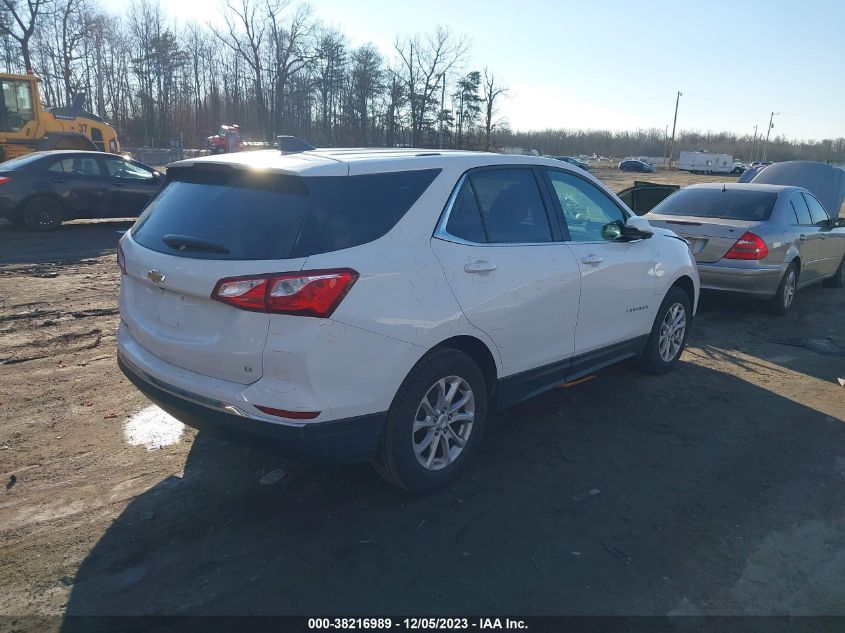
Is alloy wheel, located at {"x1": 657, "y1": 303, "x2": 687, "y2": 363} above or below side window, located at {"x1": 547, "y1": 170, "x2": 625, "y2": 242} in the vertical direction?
below

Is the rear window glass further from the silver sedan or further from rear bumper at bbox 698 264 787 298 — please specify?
rear bumper at bbox 698 264 787 298

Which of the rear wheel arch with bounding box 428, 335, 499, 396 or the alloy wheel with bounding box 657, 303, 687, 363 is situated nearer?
the rear wheel arch with bounding box 428, 335, 499, 396

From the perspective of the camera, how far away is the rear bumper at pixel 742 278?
7949 millimetres

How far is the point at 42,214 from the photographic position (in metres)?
12.9

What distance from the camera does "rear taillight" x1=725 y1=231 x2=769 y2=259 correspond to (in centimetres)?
789

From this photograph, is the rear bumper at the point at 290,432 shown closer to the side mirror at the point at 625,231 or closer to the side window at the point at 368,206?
the side window at the point at 368,206

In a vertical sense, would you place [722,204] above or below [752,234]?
above

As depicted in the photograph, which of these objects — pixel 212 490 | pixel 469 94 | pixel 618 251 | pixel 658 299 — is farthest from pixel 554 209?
pixel 469 94

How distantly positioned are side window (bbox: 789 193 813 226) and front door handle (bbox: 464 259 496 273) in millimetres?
6625

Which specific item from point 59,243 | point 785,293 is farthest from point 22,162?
point 785,293

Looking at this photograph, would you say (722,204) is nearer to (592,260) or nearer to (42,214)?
(592,260)

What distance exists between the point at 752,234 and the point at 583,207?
409cm

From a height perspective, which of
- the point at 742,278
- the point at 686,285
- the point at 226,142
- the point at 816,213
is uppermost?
the point at 226,142

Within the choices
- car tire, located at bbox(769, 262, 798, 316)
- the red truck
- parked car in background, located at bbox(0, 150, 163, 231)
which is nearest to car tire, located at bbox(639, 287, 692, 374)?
car tire, located at bbox(769, 262, 798, 316)
